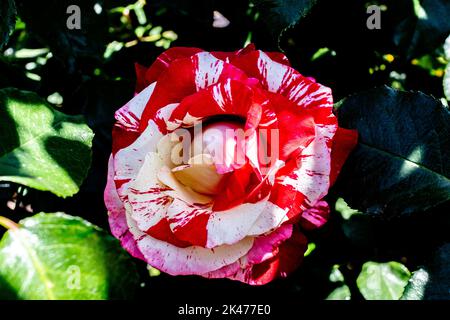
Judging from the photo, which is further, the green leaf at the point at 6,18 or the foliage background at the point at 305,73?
the foliage background at the point at 305,73

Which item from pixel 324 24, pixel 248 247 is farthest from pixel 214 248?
pixel 324 24

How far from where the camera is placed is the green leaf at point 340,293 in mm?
897

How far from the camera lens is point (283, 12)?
0.63 meters

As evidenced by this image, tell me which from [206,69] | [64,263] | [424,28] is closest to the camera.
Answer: [64,263]

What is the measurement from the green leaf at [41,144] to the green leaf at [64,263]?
2.1 inches

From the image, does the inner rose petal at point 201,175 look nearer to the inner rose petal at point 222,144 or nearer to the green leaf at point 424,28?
the inner rose petal at point 222,144

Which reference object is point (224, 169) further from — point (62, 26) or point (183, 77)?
point (62, 26)

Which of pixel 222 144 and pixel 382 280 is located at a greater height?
pixel 222 144

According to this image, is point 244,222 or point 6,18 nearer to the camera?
point 244,222

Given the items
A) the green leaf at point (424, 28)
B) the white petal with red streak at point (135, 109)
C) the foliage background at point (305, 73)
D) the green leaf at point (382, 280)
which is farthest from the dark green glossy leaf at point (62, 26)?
the green leaf at point (382, 280)

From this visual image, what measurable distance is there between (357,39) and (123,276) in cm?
67

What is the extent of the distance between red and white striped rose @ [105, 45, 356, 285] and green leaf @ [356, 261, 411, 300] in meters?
0.29

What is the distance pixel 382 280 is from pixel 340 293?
0.08 metres

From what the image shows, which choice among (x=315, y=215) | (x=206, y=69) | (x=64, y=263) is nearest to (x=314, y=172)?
(x=315, y=215)
